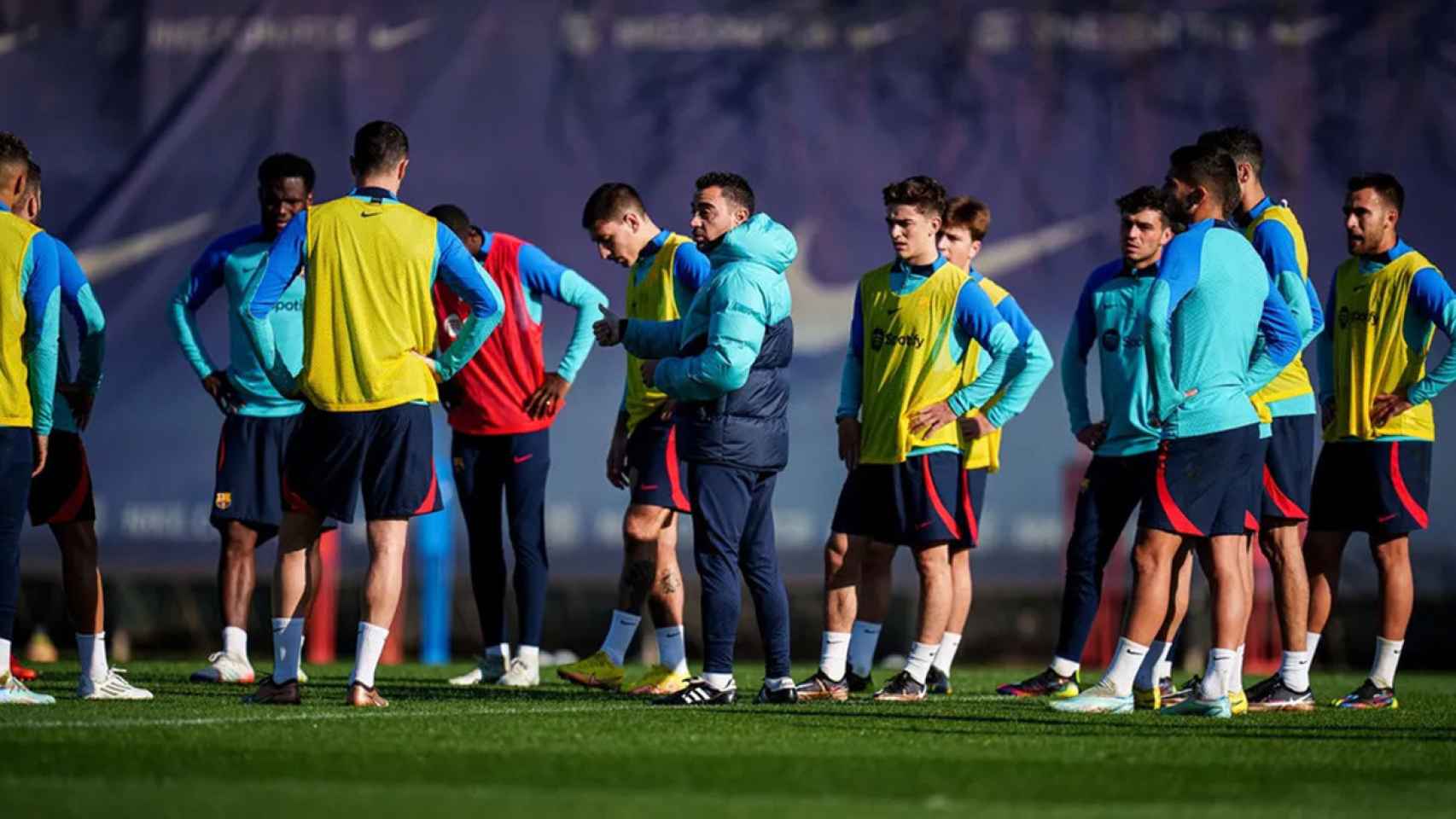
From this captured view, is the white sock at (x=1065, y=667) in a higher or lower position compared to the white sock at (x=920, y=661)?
lower

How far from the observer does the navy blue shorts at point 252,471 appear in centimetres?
838

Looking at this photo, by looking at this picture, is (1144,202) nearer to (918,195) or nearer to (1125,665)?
(918,195)

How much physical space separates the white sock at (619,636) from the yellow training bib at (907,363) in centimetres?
123

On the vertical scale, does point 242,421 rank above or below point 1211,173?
below

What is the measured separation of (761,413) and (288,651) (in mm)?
1673

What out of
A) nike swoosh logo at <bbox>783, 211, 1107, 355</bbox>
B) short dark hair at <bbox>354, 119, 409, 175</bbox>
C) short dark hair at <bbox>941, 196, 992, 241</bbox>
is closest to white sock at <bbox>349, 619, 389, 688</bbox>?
short dark hair at <bbox>354, 119, 409, 175</bbox>

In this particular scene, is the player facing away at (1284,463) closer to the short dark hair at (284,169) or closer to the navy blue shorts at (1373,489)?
the navy blue shorts at (1373,489)

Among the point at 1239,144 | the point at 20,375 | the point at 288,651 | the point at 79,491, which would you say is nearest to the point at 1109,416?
the point at 1239,144

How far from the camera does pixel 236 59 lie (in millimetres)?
12914

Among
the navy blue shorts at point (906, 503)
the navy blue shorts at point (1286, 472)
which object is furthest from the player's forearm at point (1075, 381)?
the navy blue shorts at point (1286, 472)

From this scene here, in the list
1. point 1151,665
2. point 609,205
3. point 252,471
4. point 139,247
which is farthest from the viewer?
point 139,247

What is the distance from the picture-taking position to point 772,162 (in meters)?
12.4

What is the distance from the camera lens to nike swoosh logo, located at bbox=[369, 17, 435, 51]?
1279 centimetres

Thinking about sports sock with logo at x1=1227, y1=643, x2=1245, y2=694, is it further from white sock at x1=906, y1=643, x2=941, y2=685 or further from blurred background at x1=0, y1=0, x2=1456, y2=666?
blurred background at x1=0, y1=0, x2=1456, y2=666
